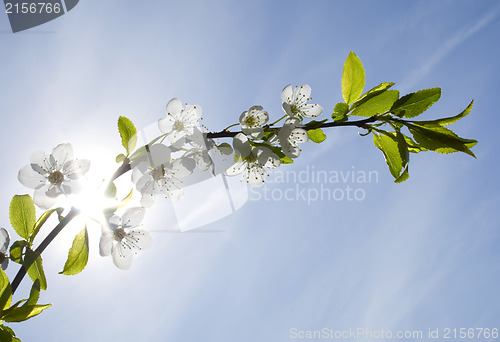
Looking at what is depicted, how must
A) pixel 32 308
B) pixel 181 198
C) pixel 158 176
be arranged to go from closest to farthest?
1. pixel 32 308
2. pixel 158 176
3. pixel 181 198

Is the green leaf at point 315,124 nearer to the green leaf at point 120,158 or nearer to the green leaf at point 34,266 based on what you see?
the green leaf at point 120,158

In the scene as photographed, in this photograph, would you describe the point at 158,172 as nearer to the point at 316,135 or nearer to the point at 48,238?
the point at 48,238

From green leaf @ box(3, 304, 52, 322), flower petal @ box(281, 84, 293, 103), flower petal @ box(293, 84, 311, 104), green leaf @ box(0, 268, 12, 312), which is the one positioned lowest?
green leaf @ box(3, 304, 52, 322)

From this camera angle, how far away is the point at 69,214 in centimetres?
85

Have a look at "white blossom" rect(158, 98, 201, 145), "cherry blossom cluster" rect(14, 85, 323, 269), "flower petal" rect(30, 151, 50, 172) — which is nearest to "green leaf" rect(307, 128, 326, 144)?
"cherry blossom cluster" rect(14, 85, 323, 269)

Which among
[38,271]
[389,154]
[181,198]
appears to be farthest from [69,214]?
[389,154]

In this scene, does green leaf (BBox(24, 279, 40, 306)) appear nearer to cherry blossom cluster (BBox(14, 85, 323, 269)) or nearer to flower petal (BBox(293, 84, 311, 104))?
cherry blossom cluster (BBox(14, 85, 323, 269))

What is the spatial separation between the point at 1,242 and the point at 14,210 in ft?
0.25

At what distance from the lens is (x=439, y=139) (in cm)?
96

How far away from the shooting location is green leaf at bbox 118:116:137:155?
A: 0.95 metres

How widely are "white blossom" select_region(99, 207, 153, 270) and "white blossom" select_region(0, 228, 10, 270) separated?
0.20 m

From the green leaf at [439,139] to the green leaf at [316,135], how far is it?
22 centimetres

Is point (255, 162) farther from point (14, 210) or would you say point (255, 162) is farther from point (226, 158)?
point (14, 210)

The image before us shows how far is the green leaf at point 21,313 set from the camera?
0.83 meters
